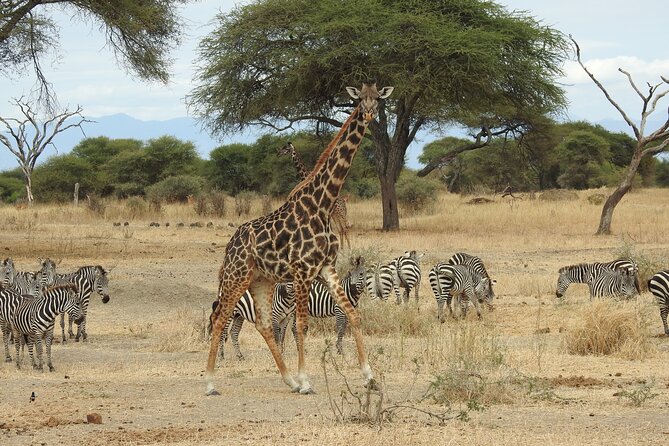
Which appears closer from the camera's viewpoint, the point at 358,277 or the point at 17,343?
the point at 17,343

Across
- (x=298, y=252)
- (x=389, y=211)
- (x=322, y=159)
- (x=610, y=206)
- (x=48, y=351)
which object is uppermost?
(x=322, y=159)

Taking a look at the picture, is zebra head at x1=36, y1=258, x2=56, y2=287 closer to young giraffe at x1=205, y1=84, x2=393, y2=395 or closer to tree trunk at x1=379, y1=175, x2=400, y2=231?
young giraffe at x1=205, y1=84, x2=393, y2=395

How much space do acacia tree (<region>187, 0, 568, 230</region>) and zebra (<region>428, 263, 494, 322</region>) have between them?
1415cm

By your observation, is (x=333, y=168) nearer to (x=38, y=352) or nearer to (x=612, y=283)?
(x=38, y=352)

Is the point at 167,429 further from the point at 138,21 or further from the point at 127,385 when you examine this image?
the point at 138,21

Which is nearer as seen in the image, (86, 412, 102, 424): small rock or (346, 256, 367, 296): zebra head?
(86, 412, 102, 424): small rock

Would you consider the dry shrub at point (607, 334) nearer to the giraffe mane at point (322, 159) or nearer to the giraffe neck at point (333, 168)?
the giraffe neck at point (333, 168)

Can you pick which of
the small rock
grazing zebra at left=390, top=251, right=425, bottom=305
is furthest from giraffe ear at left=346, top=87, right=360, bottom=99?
grazing zebra at left=390, top=251, right=425, bottom=305

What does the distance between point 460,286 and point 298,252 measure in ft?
19.7

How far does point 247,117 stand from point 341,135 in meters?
23.4

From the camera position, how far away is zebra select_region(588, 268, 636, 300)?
15867 mm

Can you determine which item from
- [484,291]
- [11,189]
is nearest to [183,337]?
[484,291]

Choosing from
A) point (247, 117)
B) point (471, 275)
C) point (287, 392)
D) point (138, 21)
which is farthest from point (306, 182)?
point (247, 117)

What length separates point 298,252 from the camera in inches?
→ 385
